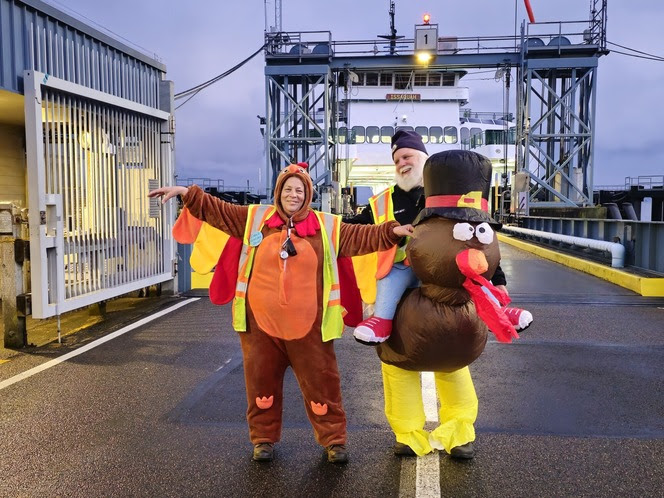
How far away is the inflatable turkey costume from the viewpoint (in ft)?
9.26

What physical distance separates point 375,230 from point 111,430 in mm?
2171

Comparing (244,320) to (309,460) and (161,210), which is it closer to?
(309,460)

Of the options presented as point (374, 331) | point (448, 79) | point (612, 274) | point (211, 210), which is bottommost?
point (612, 274)

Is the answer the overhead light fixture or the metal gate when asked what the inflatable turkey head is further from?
the overhead light fixture

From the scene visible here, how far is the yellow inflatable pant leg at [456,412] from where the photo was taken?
3289 millimetres

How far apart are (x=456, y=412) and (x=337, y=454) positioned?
2.34ft

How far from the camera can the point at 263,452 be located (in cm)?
329

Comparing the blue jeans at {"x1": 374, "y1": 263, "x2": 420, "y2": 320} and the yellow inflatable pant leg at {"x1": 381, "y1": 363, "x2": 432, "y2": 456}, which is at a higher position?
the blue jeans at {"x1": 374, "y1": 263, "x2": 420, "y2": 320}

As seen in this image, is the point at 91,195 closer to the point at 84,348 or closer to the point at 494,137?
the point at 84,348

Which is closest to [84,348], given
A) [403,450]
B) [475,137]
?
[403,450]

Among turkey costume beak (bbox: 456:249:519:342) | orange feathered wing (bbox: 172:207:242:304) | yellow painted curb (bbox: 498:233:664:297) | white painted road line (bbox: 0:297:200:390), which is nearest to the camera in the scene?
turkey costume beak (bbox: 456:249:519:342)

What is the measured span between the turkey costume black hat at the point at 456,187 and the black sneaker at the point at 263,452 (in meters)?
1.52

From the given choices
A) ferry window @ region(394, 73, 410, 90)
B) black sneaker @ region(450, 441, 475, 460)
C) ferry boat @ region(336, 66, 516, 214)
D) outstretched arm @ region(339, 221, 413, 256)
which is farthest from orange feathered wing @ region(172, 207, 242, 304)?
ferry window @ region(394, 73, 410, 90)

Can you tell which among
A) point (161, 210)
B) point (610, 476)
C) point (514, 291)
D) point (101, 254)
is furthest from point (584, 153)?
point (610, 476)
